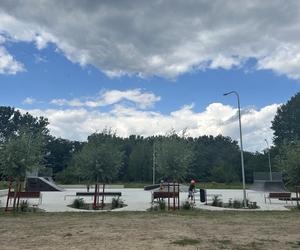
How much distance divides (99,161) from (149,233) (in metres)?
10.3

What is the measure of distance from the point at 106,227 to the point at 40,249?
4.02m

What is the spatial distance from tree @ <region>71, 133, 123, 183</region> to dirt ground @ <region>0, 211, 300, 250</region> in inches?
224

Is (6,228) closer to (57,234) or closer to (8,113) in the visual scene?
(57,234)

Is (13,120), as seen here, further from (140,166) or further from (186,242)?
(186,242)

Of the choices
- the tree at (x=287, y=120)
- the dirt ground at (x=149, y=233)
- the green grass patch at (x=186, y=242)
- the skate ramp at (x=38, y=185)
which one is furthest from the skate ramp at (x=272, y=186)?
the tree at (x=287, y=120)

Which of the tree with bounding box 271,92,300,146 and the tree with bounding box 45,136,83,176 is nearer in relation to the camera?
the tree with bounding box 271,92,300,146

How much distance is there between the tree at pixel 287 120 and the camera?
94.4 m

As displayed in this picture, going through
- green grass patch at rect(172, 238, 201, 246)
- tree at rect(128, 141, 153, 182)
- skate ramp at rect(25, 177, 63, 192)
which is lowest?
green grass patch at rect(172, 238, 201, 246)

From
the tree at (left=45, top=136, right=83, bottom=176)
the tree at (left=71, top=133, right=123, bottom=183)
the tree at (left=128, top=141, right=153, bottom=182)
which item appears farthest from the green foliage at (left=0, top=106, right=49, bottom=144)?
the tree at (left=71, top=133, right=123, bottom=183)

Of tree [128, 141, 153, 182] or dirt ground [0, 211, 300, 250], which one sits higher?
tree [128, 141, 153, 182]

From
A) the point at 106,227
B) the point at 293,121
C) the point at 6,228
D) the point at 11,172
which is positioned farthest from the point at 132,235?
the point at 293,121

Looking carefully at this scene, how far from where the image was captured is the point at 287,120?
96.1 m

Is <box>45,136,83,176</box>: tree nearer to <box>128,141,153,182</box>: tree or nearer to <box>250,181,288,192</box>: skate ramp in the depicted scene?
<box>128,141,153,182</box>: tree

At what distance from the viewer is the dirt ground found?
9.52 m
